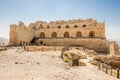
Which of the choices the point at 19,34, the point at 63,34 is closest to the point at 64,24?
the point at 63,34

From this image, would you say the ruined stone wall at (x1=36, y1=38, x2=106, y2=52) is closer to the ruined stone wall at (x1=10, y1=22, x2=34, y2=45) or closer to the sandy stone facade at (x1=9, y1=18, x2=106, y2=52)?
the sandy stone facade at (x1=9, y1=18, x2=106, y2=52)

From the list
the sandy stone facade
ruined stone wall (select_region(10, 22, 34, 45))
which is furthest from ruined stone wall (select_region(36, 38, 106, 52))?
ruined stone wall (select_region(10, 22, 34, 45))

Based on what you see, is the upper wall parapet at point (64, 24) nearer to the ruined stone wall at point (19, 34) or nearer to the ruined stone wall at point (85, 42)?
the ruined stone wall at point (19, 34)

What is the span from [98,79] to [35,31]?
33087 mm

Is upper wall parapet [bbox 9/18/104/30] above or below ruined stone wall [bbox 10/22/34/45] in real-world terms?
above

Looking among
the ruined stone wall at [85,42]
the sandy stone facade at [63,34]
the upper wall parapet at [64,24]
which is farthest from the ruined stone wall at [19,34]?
the ruined stone wall at [85,42]

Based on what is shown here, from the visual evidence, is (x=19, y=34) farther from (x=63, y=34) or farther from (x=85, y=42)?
(x=85, y=42)

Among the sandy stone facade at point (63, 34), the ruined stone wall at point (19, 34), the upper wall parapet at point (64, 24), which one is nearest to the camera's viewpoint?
the ruined stone wall at point (19, 34)

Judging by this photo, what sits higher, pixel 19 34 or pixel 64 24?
Answer: pixel 64 24

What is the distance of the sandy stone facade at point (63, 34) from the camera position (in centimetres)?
3776

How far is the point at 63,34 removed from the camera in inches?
1650

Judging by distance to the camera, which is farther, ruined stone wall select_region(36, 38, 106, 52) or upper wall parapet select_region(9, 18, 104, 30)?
upper wall parapet select_region(9, 18, 104, 30)

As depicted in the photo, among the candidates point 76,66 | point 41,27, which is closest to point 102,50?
point 41,27

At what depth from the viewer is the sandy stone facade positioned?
3776 centimetres
